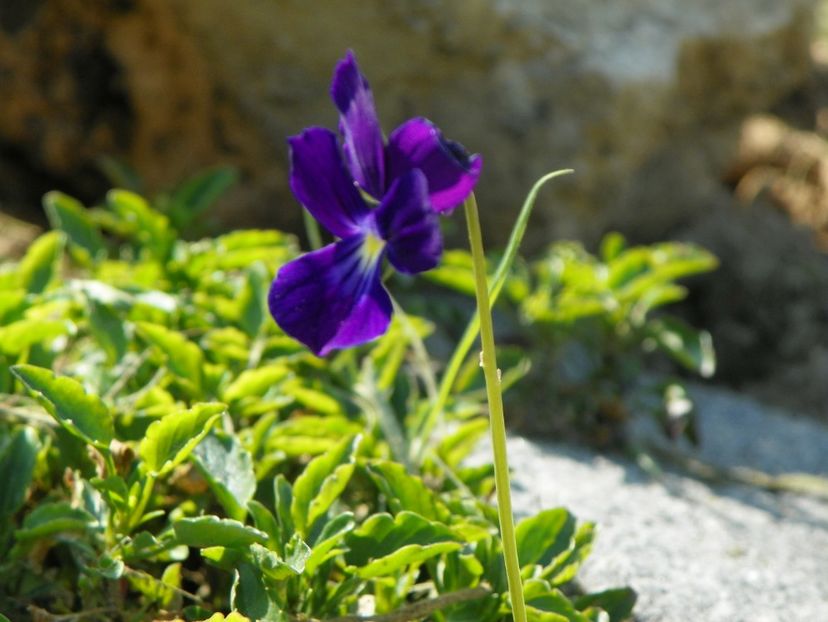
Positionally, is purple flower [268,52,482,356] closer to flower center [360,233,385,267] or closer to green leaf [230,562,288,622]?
flower center [360,233,385,267]

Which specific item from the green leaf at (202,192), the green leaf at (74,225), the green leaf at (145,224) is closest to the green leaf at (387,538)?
the green leaf at (145,224)

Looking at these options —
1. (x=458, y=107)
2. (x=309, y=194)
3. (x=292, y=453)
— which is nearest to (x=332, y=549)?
(x=292, y=453)

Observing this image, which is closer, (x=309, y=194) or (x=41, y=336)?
(x=309, y=194)

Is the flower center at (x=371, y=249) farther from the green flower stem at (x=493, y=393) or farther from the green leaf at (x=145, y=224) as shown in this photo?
the green leaf at (x=145, y=224)

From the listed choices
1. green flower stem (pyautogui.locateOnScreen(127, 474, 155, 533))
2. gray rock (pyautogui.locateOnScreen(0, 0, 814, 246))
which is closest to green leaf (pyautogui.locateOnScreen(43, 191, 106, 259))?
gray rock (pyautogui.locateOnScreen(0, 0, 814, 246))

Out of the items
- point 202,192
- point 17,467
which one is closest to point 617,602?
point 17,467

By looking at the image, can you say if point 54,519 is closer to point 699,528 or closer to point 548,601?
point 548,601

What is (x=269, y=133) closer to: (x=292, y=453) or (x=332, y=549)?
(x=292, y=453)
